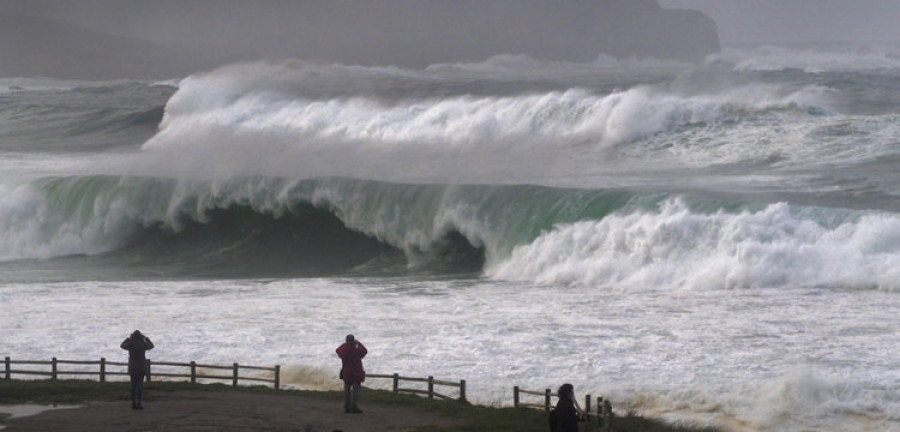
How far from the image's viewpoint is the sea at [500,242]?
21516 millimetres

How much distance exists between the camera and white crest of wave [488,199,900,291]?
1099 inches

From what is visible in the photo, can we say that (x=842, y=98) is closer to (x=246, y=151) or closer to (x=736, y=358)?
(x=246, y=151)

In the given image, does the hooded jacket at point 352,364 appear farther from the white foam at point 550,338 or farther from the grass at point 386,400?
the white foam at point 550,338

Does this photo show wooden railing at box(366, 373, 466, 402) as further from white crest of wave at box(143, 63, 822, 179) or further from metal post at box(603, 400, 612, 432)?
white crest of wave at box(143, 63, 822, 179)

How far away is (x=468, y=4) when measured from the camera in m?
154

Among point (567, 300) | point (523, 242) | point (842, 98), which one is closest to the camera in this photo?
point (567, 300)

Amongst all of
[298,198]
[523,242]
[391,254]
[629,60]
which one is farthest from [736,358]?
[629,60]

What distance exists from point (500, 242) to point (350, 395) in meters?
16.5

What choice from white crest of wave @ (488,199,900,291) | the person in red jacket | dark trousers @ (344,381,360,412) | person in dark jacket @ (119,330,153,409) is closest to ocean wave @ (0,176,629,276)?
white crest of wave @ (488,199,900,291)

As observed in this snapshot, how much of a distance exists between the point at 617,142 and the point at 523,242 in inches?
517

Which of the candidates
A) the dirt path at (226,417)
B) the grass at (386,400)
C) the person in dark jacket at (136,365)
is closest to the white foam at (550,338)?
the grass at (386,400)

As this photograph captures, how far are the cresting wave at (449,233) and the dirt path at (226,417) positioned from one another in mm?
11127

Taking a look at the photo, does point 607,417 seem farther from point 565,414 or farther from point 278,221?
point 278,221

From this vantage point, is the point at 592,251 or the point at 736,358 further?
the point at 592,251
